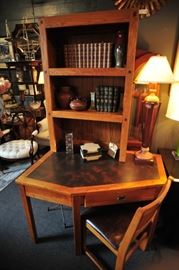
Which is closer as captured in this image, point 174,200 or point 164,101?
point 174,200

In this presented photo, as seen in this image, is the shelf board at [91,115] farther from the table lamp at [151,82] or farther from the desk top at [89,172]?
the desk top at [89,172]

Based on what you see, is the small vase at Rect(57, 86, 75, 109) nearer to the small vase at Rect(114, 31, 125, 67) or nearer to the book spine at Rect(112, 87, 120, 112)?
the book spine at Rect(112, 87, 120, 112)

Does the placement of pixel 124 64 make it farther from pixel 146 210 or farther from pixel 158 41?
pixel 146 210

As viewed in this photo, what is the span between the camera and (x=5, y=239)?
167cm

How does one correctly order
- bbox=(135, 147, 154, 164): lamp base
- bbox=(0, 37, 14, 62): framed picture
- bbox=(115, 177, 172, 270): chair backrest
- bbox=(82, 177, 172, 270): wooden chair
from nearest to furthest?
bbox=(115, 177, 172, 270): chair backrest, bbox=(82, 177, 172, 270): wooden chair, bbox=(135, 147, 154, 164): lamp base, bbox=(0, 37, 14, 62): framed picture

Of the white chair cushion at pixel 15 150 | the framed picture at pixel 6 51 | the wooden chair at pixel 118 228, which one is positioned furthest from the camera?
the framed picture at pixel 6 51

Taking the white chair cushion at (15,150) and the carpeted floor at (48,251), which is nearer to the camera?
the carpeted floor at (48,251)

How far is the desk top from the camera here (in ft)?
4.23

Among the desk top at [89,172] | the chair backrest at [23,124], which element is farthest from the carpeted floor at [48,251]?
the chair backrest at [23,124]

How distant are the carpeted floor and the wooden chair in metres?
0.11

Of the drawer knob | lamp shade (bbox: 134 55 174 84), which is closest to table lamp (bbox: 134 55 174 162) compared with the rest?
lamp shade (bbox: 134 55 174 84)

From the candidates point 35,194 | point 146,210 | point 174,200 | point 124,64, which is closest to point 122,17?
point 124,64

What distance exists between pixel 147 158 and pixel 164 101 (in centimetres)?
65

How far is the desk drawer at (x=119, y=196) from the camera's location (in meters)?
1.23
